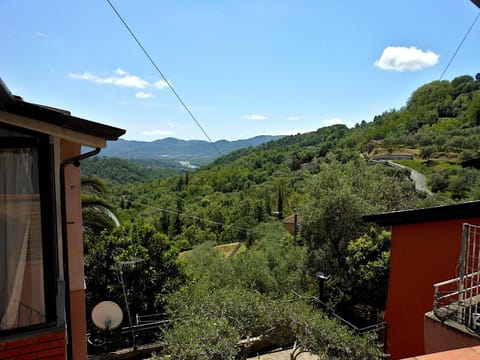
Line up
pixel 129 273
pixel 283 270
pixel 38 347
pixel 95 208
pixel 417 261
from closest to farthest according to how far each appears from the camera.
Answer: pixel 38 347 < pixel 417 261 < pixel 129 273 < pixel 95 208 < pixel 283 270

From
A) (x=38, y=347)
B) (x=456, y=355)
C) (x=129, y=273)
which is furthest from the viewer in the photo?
(x=129, y=273)

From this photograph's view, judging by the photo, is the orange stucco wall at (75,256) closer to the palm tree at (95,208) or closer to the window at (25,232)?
the window at (25,232)

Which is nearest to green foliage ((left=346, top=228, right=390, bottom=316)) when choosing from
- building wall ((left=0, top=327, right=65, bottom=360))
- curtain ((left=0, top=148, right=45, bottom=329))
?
building wall ((left=0, top=327, right=65, bottom=360))

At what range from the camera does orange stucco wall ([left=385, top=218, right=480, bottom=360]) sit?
18.9 feet

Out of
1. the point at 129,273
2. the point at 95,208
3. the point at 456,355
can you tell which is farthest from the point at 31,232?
the point at 95,208

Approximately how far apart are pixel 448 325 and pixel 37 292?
12.4ft

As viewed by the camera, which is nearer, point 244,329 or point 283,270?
point 244,329

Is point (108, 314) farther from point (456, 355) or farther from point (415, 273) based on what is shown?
point (415, 273)

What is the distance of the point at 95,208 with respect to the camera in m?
10.6

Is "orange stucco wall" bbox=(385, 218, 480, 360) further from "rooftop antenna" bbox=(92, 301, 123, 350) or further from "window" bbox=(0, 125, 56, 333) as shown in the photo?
"window" bbox=(0, 125, 56, 333)

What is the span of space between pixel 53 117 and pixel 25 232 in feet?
3.03

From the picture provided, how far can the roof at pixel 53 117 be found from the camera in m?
2.11

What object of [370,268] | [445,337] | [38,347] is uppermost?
[38,347]

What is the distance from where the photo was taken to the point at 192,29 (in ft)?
25.6
